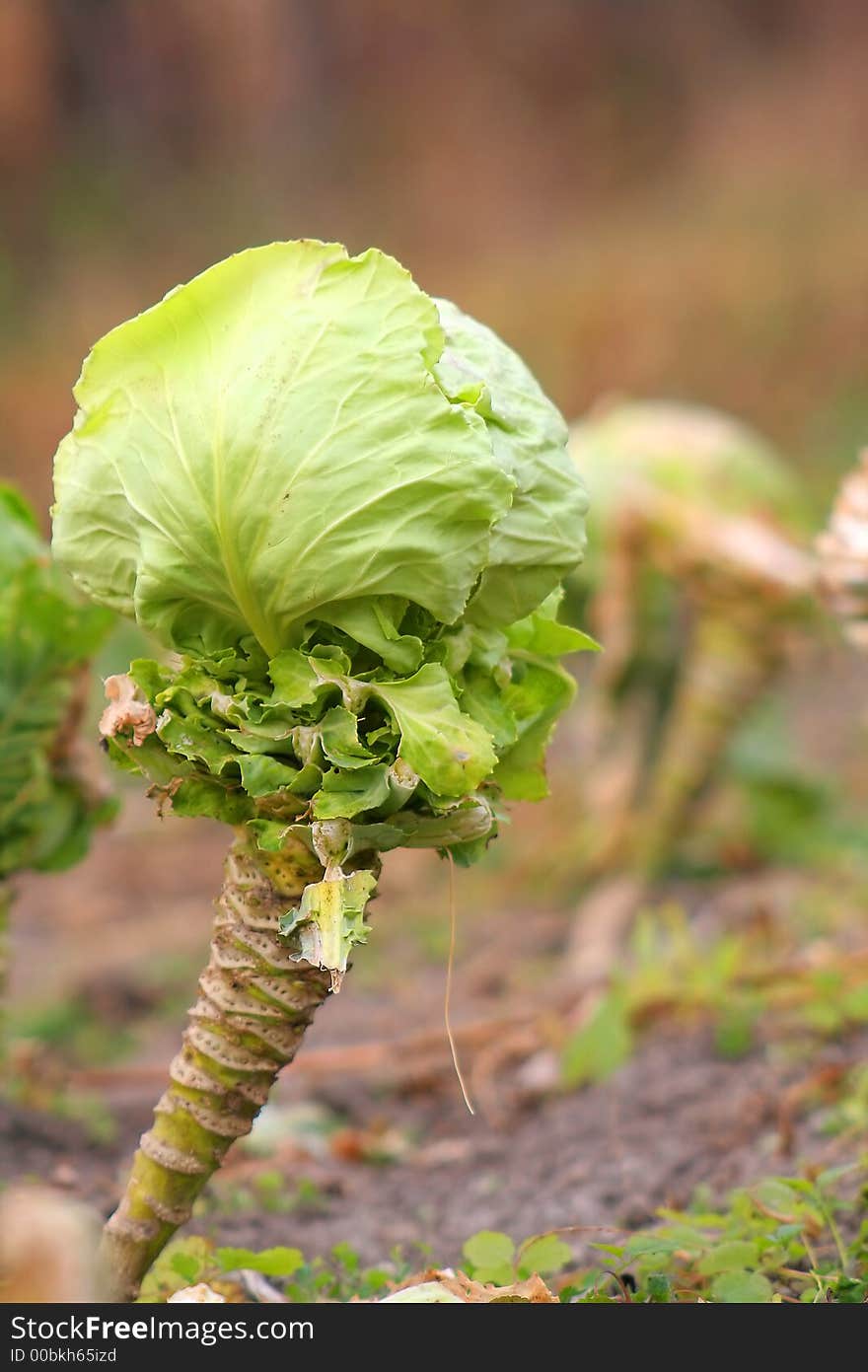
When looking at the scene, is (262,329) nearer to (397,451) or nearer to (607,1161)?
(397,451)

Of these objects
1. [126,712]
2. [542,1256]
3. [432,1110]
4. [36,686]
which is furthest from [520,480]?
[432,1110]

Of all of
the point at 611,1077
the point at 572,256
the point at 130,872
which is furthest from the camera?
the point at 572,256

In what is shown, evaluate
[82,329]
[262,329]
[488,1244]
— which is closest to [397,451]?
[262,329]

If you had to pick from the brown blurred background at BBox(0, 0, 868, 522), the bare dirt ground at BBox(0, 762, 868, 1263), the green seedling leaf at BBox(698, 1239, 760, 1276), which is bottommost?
the bare dirt ground at BBox(0, 762, 868, 1263)

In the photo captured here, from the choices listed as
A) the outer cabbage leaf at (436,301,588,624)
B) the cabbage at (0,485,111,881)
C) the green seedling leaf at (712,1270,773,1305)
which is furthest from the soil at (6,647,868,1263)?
the outer cabbage leaf at (436,301,588,624)

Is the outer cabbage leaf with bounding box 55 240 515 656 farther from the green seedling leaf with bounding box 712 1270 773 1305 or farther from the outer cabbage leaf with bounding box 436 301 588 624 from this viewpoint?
the green seedling leaf with bounding box 712 1270 773 1305

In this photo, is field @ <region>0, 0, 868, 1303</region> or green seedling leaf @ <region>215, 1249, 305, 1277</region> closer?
green seedling leaf @ <region>215, 1249, 305, 1277</region>

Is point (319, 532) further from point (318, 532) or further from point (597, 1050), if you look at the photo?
point (597, 1050)
